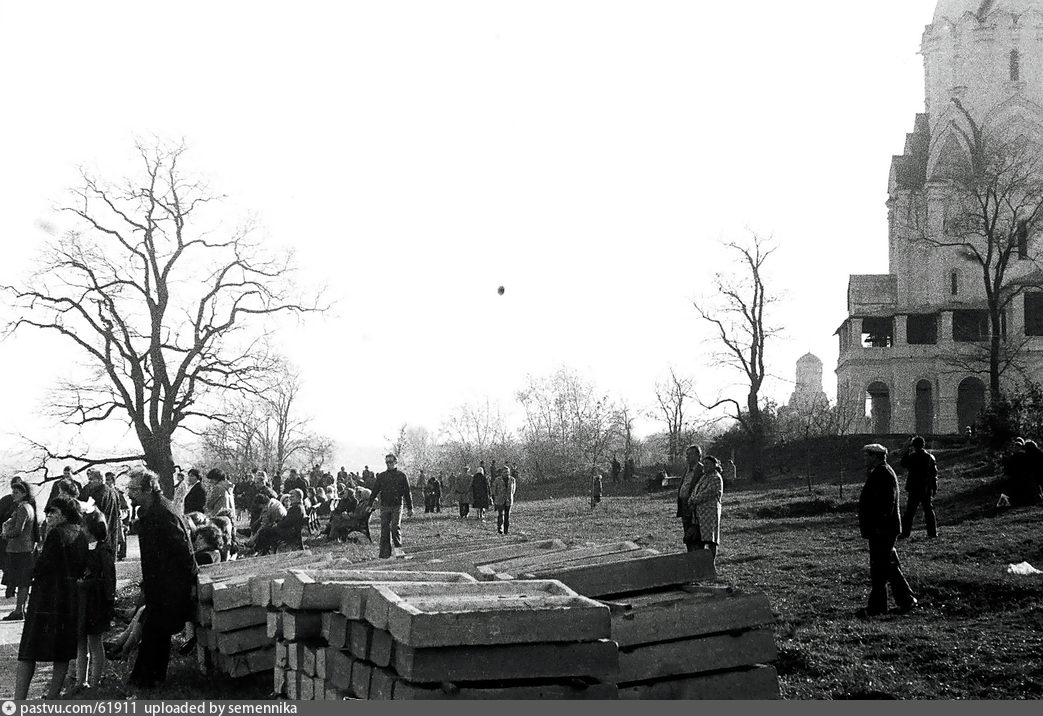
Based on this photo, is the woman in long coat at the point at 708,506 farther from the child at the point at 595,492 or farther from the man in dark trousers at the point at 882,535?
the child at the point at 595,492

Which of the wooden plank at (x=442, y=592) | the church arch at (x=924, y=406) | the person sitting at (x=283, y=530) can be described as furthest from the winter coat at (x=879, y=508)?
the church arch at (x=924, y=406)

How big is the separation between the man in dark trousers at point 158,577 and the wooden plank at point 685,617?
12.4 feet

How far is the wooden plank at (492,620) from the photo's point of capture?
5.99m

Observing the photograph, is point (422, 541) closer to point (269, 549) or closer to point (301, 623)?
point (269, 549)

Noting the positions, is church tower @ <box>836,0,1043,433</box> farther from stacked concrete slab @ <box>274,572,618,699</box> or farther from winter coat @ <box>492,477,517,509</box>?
stacked concrete slab @ <box>274,572,618,699</box>

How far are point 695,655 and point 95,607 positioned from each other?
5310 millimetres

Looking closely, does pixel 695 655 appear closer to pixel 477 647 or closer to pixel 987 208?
pixel 477 647

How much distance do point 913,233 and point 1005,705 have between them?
58325 mm

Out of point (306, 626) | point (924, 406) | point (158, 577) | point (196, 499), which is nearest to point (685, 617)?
point (306, 626)

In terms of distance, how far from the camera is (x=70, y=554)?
30.8 ft

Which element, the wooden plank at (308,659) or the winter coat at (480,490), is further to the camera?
the winter coat at (480,490)

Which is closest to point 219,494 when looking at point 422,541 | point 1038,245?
point 422,541

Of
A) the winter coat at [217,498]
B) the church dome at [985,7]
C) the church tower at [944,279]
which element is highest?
the church dome at [985,7]

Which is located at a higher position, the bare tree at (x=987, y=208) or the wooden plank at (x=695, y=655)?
the bare tree at (x=987, y=208)
